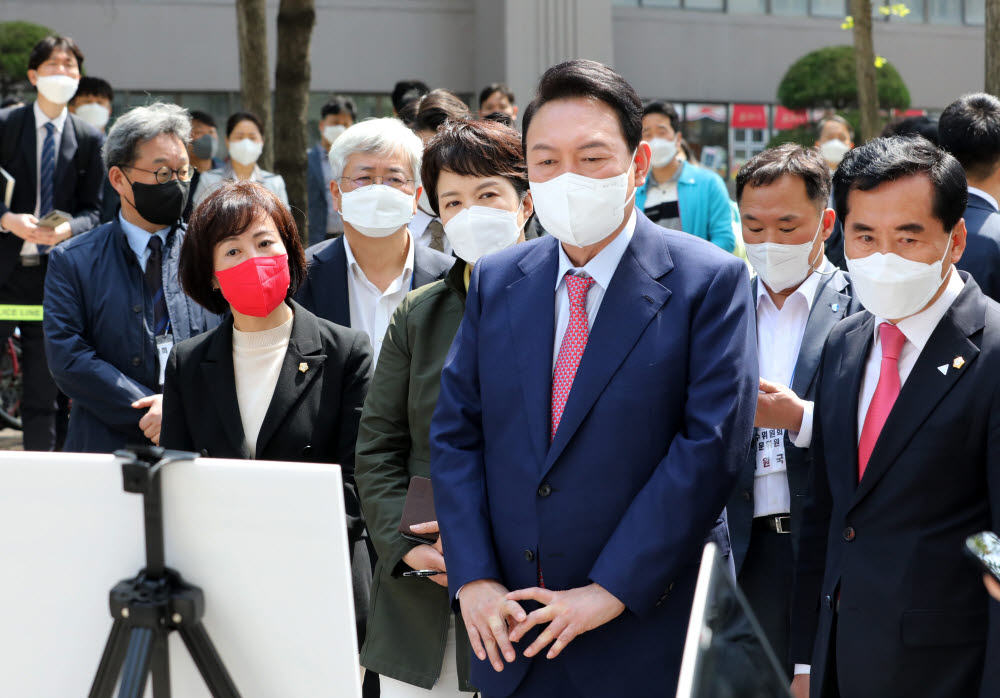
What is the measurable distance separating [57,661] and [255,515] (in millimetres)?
511

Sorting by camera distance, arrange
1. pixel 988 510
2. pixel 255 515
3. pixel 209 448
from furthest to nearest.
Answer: pixel 209 448 → pixel 988 510 → pixel 255 515

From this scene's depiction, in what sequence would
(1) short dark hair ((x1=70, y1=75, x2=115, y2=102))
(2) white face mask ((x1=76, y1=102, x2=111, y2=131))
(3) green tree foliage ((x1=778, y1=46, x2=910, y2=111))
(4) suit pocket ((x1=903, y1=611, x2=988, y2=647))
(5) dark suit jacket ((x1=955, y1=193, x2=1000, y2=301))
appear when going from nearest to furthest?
(4) suit pocket ((x1=903, y1=611, x2=988, y2=647)) → (5) dark suit jacket ((x1=955, y1=193, x2=1000, y2=301)) → (2) white face mask ((x1=76, y1=102, x2=111, y2=131)) → (1) short dark hair ((x1=70, y1=75, x2=115, y2=102)) → (3) green tree foliage ((x1=778, y1=46, x2=910, y2=111))

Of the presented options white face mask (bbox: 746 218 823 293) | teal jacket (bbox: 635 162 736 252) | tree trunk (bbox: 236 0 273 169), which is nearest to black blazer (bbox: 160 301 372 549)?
white face mask (bbox: 746 218 823 293)

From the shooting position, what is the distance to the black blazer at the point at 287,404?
3.47 m

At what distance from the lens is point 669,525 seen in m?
2.44

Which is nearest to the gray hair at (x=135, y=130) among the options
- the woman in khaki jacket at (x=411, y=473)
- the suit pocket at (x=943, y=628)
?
the woman in khaki jacket at (x=411, y=473)

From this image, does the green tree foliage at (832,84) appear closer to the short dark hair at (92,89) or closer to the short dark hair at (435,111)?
the short dark hair at (92,89)

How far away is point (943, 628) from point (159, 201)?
125 inches

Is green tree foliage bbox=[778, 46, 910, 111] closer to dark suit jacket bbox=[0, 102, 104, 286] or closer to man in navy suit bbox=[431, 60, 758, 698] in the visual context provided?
dark suit jacket bbox=[0, 102, 104, 286]

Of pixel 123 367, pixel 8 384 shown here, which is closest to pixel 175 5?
pixel 8 384

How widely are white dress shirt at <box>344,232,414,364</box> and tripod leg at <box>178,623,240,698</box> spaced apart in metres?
2.22

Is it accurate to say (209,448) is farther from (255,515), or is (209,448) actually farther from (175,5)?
(175,5)

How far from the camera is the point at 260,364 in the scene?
3.59 metres

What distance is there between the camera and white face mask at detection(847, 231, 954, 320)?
2789 millimetres
